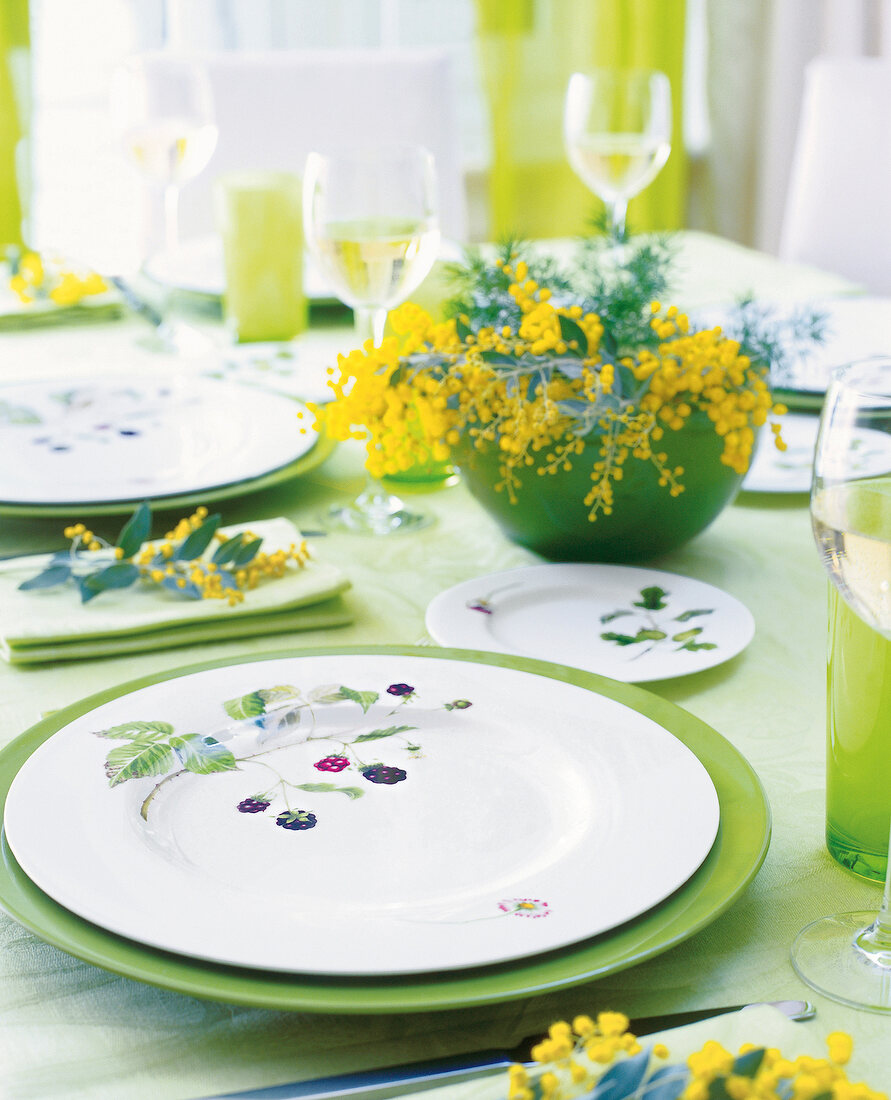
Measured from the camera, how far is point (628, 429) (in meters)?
0.80

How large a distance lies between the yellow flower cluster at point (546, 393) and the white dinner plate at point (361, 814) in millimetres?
186

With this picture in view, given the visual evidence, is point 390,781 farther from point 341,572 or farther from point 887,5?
point 887,5

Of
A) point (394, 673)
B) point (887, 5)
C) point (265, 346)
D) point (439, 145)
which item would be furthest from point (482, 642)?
point (887, 5)

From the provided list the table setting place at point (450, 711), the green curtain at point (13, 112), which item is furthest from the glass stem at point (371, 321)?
the green curtain at point (13, 112)

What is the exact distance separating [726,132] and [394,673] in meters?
3.33

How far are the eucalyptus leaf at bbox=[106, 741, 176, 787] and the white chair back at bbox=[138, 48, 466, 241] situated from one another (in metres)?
1.65

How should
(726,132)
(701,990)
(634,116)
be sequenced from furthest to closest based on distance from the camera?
(726,132) → (634,116) → (701,990)

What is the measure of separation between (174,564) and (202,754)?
24cm

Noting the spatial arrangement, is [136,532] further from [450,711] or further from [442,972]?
[442,972]

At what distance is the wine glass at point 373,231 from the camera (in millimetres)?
959

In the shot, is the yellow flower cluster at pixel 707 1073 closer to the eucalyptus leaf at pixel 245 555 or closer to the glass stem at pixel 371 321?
the eucalyptus leaf at pixel 245 555

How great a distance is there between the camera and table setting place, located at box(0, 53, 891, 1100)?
17.1 inches

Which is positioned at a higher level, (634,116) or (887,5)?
(887,5)

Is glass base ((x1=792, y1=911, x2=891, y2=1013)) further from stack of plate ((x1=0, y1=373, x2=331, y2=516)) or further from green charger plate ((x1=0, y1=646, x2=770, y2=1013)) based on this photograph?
stack of plate ((x1=0, y1=373, x2=331, y2=516))
